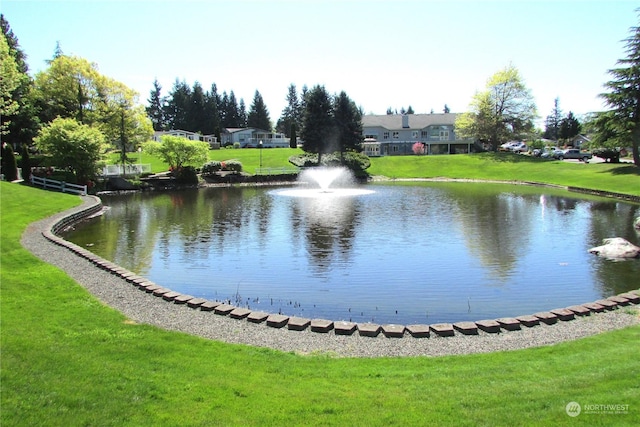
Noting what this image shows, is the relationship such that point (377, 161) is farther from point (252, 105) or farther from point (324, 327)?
point (324, 327)

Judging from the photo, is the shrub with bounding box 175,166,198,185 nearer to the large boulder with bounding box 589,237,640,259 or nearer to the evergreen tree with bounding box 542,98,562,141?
the large boulder with bounding box 589,237,640,259

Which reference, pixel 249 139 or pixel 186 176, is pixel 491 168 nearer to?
pixel 186 176

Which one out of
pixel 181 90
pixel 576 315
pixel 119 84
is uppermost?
pixel 181 90

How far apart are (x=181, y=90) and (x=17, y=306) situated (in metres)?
114

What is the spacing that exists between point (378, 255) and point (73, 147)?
32.2 metres

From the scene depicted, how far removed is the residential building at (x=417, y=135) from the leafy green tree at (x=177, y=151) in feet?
140

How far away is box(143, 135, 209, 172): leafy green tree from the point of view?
50.1 m

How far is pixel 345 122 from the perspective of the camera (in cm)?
6544

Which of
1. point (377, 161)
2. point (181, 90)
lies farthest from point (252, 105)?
point (377, 161)

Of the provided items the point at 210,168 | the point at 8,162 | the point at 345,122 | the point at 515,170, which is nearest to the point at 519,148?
the point at 515,170

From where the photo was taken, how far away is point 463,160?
69.9 metres

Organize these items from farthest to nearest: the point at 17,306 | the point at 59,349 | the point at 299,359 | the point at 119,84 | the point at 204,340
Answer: the point at 119,84 → the point at 17,306 → the point at 204,340 → the point at 299,359 → the point at 59,349
